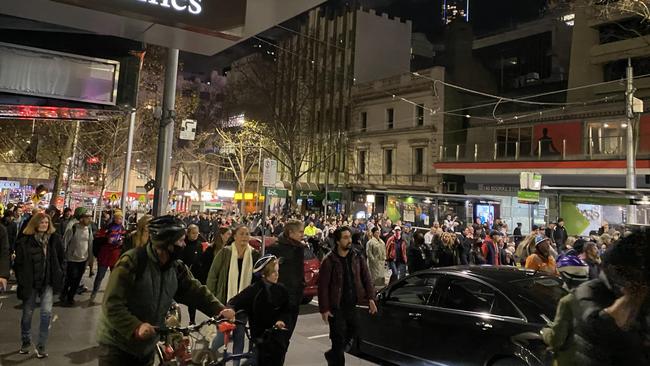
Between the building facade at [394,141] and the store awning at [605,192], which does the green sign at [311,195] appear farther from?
the store awning at [605,192]

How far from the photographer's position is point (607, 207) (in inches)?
776

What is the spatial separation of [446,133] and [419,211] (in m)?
8.75

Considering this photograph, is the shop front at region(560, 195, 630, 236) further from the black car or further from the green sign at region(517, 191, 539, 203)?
the black car

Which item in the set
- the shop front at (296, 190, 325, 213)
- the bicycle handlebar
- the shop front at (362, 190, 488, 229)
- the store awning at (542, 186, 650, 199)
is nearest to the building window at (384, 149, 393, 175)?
the shop front at (362, 190, 488, 229)

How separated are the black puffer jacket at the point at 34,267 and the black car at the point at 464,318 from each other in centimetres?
431

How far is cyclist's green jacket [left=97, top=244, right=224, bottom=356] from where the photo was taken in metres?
2.88

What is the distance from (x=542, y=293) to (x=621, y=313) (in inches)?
130

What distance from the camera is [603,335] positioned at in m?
2.27

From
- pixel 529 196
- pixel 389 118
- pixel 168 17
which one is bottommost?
pixel 529 196

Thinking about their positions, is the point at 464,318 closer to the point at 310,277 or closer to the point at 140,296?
the point at 140,296

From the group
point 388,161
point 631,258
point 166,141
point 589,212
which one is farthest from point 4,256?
point 388,161

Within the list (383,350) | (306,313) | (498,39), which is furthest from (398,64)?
(383,350)

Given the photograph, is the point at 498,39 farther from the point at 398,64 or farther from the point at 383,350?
the point at 383,350

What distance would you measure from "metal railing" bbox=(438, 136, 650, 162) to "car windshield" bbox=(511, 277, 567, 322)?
70.6 feet
